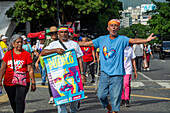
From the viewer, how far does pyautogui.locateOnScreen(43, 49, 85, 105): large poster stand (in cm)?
603

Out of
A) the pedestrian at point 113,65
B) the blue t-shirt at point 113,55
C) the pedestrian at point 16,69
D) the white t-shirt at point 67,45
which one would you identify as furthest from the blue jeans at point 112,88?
the pedestrian at point 16,69

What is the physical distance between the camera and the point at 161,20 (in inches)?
2500

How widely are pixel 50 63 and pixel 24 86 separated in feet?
2.21

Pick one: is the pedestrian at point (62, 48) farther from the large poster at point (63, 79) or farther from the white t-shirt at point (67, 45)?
the large poster at point (63, 79)

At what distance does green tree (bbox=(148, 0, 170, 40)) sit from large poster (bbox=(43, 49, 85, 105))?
57.3 m

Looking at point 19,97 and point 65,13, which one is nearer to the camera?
point 19,97

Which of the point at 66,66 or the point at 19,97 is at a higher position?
the point at 66,66

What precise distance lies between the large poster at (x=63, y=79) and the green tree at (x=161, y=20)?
57.3 m

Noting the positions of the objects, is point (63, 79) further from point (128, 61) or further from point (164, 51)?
point (164, 51)

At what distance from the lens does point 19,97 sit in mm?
6312

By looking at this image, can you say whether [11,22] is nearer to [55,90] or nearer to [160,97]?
[160,97]

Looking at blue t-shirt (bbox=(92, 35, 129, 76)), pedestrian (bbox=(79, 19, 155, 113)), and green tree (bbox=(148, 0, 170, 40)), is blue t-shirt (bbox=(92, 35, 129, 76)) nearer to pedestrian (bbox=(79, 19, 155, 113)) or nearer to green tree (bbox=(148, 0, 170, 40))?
pedestrian (bbox=(79, 19, 155, 113))

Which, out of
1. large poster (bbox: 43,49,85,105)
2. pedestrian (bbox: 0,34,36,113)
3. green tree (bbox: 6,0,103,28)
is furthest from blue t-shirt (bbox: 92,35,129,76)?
green tree (bbox: 6,0,103,28)

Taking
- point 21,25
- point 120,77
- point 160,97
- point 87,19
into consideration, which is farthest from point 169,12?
point 120,77
